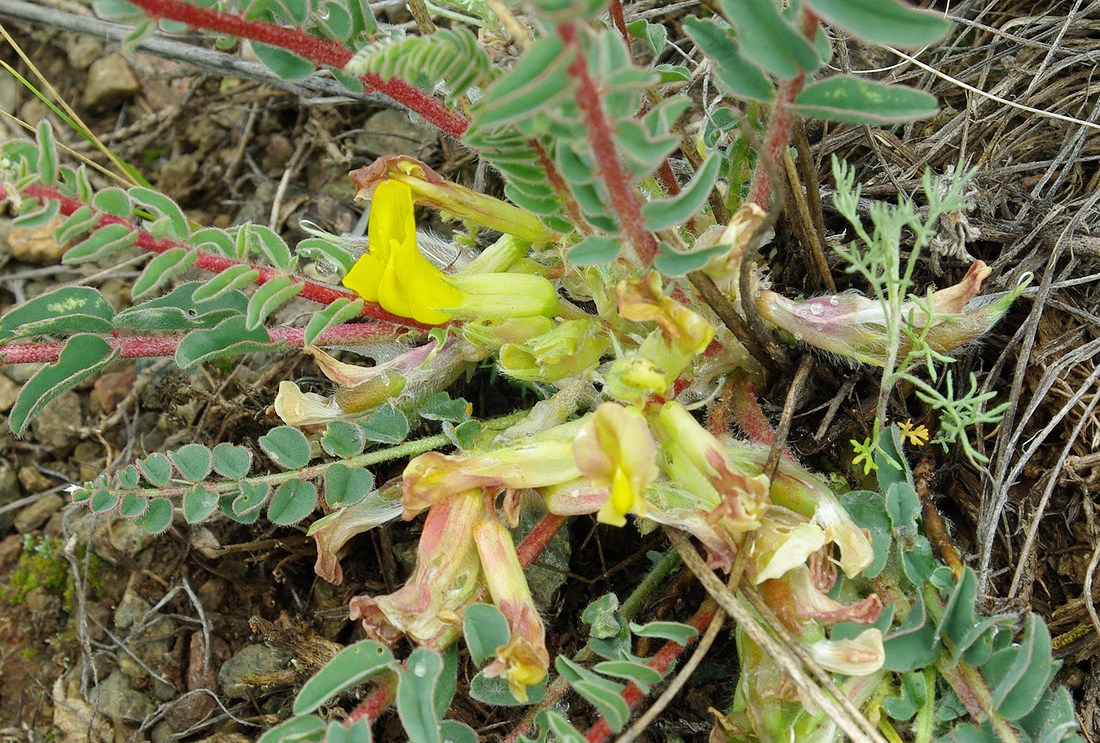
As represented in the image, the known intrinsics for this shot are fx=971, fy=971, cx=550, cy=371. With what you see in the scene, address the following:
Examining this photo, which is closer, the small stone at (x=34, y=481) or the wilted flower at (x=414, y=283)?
the wilted flower at (x=414, y=283)

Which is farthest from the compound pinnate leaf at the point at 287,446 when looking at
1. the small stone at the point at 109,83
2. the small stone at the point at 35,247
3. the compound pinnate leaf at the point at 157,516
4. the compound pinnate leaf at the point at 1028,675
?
the small stone at the point at 109,83

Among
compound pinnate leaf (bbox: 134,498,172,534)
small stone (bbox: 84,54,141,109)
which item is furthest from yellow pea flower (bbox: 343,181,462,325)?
small stone (bbox: 84,54,141,109)

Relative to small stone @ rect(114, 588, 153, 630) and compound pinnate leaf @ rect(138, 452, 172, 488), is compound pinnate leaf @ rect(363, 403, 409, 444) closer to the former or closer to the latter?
compound pinnate leaf @ rect(138, 452, 172, 488)

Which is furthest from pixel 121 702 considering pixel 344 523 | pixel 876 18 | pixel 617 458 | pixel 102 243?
pixel 876 18

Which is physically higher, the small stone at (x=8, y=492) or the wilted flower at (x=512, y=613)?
the wilted flower at (x=512, y=613)

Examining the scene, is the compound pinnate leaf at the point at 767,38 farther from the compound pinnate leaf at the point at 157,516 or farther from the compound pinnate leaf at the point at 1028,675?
the compound pinnate leaf at the point at 157,516

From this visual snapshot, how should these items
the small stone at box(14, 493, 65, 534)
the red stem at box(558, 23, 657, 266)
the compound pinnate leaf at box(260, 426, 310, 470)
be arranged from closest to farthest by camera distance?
the red stem at box(558, 23, 657, 266) → the compound pinnate leaf at box(260, 426, 310, 470) → the small stone at box(14, 493, 65, 534)
